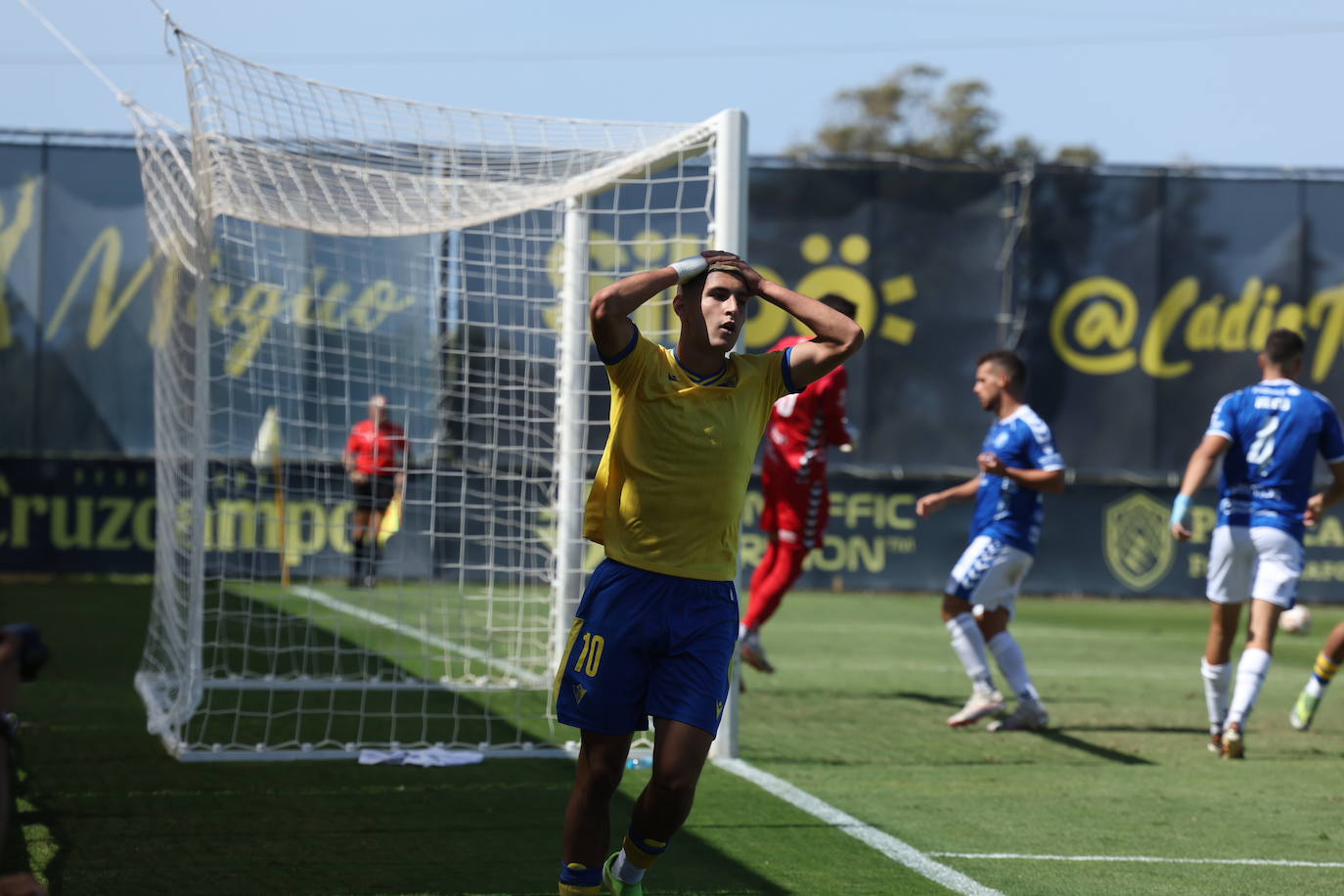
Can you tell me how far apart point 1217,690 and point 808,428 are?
2.88 metres

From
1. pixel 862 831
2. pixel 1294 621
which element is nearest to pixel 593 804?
pixel 862 831

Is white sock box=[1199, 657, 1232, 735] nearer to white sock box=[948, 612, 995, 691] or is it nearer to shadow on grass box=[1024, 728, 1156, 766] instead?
shadow on grass box=[1024, 728, 1156, 766]

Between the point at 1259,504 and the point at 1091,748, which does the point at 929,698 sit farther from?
the point at 1259,504

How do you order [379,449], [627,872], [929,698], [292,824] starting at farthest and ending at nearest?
[379,449] → [929,698] → [292,824] → [627,872]

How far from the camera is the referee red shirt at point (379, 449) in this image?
398 inches

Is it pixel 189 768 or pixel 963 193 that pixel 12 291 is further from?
pixel 189 768

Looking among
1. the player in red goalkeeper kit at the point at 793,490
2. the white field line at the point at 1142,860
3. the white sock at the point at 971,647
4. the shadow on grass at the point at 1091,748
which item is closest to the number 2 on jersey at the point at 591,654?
the white field line at the point at 1142,860

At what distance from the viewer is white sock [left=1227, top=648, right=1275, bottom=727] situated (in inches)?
315

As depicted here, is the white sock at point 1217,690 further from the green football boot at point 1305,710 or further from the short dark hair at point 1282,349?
the short dark hair at point 1282,349

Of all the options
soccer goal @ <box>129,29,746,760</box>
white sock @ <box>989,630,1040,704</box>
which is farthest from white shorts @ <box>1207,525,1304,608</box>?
soccer goal @ <box>129,29,746,760</box>

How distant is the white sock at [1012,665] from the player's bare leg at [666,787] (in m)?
4.56

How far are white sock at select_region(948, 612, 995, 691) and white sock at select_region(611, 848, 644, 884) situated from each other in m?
4.45

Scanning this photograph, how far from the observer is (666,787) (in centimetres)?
435

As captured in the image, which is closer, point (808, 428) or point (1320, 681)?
point (1320, 681)
